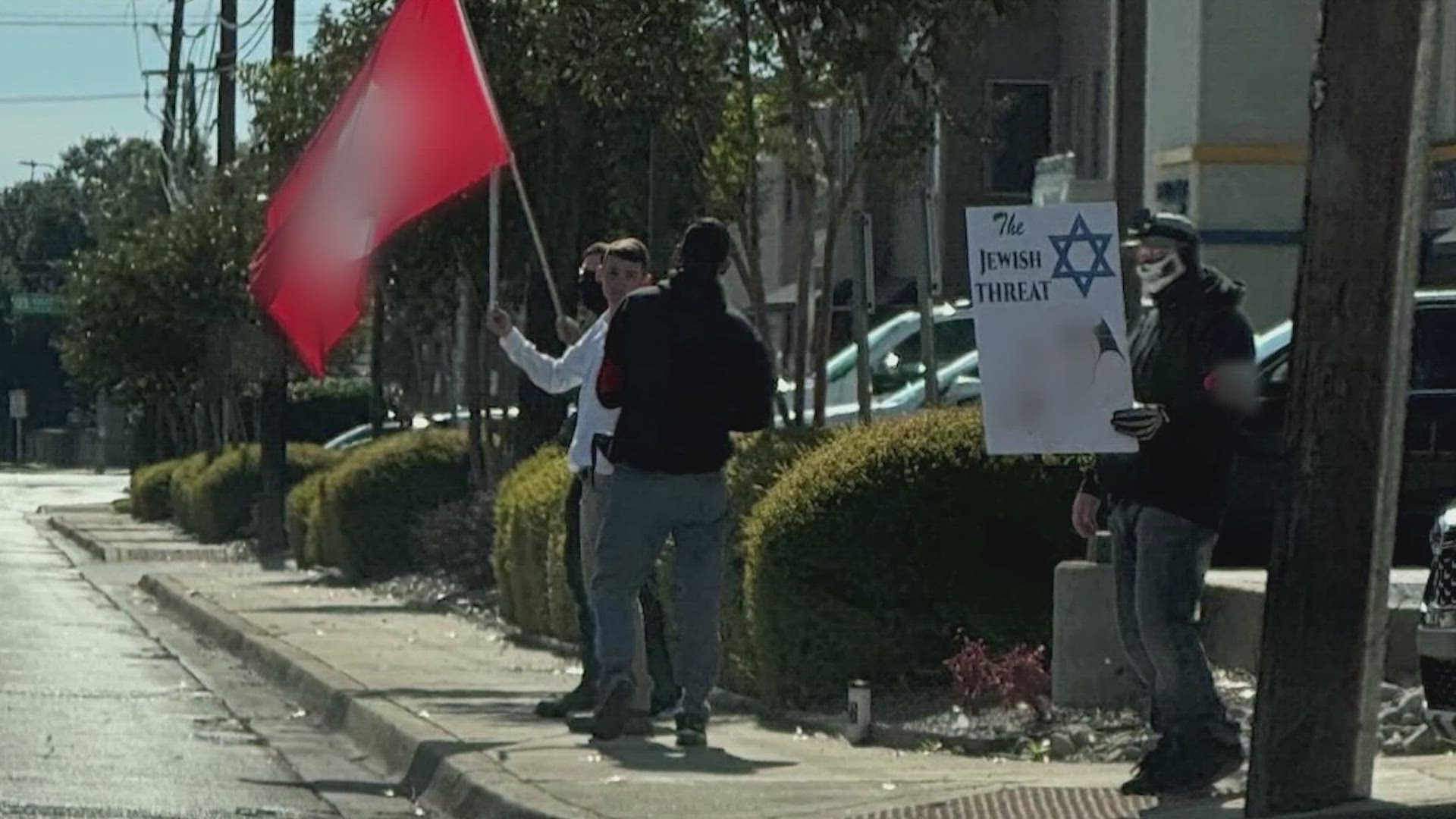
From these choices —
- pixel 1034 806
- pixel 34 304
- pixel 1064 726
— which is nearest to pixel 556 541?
pixel 1064 726

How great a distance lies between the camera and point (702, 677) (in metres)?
10.9

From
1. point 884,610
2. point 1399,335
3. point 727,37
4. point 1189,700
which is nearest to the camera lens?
point 1399,335

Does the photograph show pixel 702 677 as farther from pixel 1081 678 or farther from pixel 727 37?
A: pixel 727 37

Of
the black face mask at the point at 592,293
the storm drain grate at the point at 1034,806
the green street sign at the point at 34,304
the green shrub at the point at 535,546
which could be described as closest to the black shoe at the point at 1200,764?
the storm drain grate at the point at 1034,806

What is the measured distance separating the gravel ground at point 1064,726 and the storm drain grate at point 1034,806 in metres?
0.92

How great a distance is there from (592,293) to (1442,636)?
14.9 feet

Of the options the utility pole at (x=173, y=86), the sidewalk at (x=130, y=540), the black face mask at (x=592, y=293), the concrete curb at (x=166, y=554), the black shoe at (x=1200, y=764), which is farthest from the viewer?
the utility pole at (x=173, y=86)

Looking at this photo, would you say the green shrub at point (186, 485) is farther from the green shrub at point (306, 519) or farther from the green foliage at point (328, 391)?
the green foliage at point (328, 391)

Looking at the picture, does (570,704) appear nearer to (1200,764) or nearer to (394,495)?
(1200,764)

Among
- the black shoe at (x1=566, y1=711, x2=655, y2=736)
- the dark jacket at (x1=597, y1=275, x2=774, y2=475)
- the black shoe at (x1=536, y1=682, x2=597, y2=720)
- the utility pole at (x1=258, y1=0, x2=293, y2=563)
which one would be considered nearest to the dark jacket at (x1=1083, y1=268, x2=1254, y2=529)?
the dark jacket at (x1=597, y1=275, x2=774, y2=475)

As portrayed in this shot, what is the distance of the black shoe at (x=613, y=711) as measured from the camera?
36.2ft

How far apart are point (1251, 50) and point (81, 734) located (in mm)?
20315

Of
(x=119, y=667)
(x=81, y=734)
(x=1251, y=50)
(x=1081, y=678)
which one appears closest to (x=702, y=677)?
(x=1081, y=678)

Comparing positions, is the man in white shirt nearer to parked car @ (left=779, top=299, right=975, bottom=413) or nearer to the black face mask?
the black face mask
